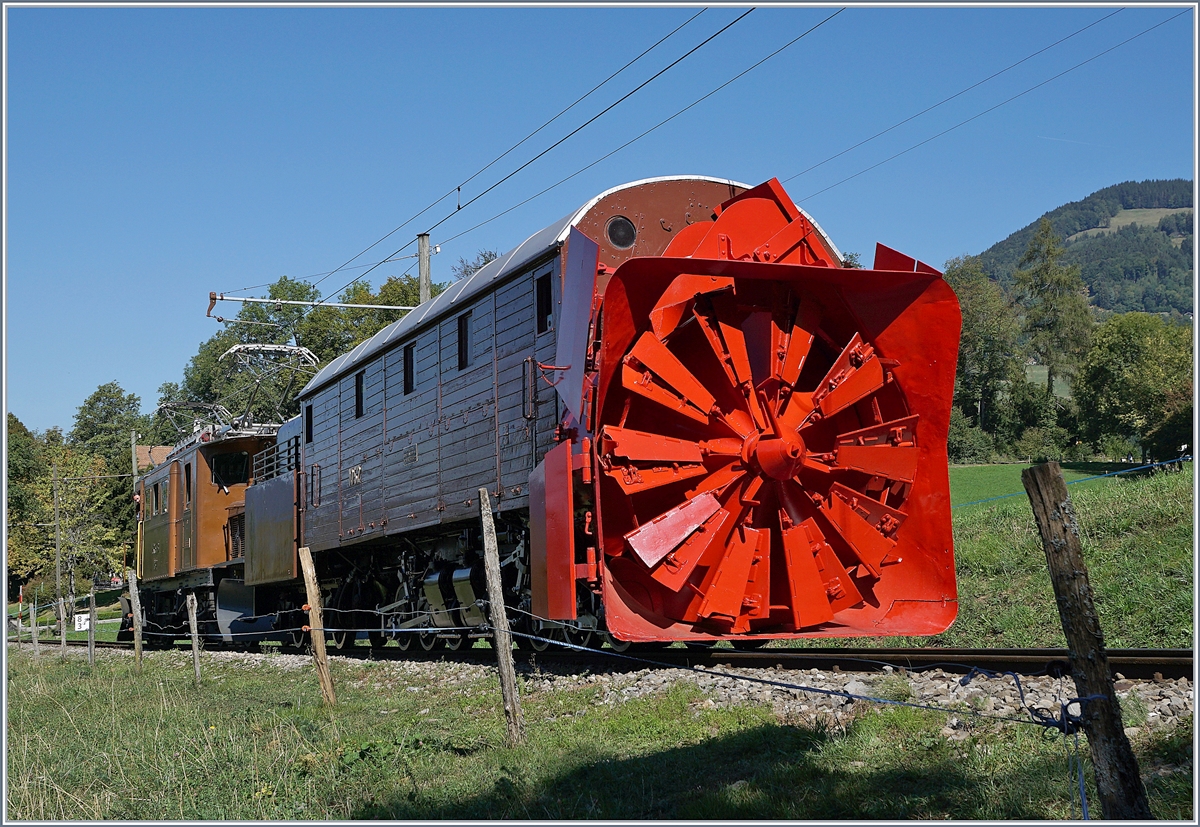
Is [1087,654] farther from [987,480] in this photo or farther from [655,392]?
[987,480]

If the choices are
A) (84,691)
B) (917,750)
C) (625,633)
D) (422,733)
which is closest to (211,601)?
(84,691)

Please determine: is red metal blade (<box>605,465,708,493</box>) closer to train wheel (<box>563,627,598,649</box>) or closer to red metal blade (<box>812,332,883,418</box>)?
red metal blade (<box>812,332,883,418</box>)

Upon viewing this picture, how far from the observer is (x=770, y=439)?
739 cm

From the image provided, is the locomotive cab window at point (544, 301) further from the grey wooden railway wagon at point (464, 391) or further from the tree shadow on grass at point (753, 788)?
the tree shadow on grass at point (753, 788)

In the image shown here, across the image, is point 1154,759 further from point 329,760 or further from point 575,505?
point 329,760

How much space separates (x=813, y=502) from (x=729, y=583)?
90 centimetres

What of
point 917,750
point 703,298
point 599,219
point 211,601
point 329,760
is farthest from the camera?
point 211,601

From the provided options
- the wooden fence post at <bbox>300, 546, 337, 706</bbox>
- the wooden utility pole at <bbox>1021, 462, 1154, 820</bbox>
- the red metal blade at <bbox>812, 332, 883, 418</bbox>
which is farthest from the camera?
the wooden fence post at <bbox>300, 546, 337, 706</bbox>

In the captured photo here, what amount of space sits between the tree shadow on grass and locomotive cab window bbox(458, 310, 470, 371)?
570cm

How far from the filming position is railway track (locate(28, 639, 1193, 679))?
6.46 m

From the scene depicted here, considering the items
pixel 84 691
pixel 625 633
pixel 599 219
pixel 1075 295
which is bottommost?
pixel 84 691

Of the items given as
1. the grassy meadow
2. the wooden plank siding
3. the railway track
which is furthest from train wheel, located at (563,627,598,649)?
the wooden plank siding

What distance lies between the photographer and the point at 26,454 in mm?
58781

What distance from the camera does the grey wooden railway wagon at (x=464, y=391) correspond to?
8812mm
